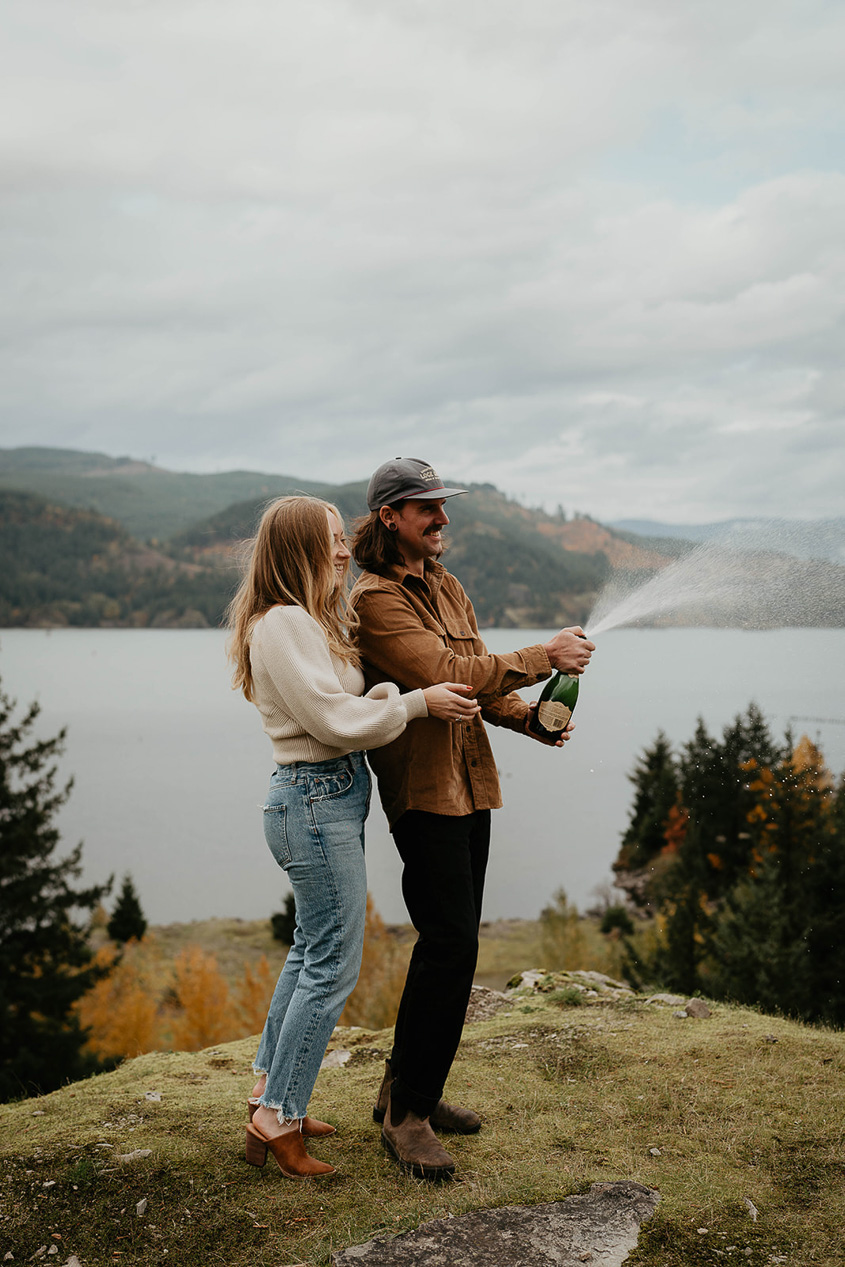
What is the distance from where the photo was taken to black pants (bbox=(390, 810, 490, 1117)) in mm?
4043

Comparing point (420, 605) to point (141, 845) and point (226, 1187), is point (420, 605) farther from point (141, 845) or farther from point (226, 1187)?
point (141, 845)

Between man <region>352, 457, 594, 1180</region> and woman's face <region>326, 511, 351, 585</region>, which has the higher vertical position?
woman's face <region>326, 511, 351, 585</region>

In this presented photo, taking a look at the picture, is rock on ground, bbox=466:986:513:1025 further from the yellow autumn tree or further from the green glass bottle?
the yellow autumn tree

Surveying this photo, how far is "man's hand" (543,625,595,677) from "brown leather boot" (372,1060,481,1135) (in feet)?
6.82

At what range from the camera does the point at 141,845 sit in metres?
56.1

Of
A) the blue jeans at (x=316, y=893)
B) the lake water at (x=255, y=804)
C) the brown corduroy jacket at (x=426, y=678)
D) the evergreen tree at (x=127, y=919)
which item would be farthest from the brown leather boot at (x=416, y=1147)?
the evergreen tree at (x=127, y=919)

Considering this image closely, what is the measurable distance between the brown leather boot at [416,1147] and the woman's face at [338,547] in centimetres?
243

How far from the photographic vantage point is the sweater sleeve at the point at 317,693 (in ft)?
12.1

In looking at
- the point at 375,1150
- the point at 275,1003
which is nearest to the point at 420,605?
the point at 275,1003

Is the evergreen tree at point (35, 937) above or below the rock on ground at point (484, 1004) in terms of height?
below

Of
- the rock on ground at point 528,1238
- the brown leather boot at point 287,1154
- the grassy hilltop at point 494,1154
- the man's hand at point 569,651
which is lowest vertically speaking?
the grassy hilltop at point 494,1154

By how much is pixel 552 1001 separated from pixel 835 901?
20364 millimetres

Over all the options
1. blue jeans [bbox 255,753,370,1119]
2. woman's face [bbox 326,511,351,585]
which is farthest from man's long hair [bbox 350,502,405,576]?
blue jeans [bbox 255,753,370,1119]

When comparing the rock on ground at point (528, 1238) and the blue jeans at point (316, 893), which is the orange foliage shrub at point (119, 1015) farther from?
the rock on ground at point (528, 1238)
